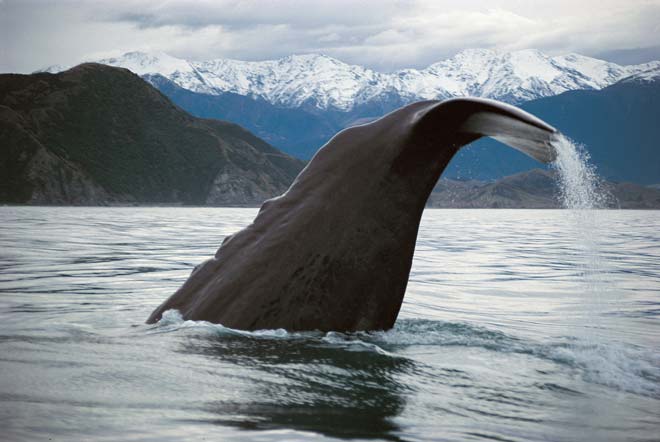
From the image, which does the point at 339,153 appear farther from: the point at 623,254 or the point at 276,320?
the point at 623,254

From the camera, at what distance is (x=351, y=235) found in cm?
426

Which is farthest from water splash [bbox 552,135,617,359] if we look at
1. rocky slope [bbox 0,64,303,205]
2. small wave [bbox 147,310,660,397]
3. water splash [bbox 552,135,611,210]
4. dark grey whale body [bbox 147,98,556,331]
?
rocky slope [bbox 0,64,303,205]

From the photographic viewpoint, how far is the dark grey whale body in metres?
4.25

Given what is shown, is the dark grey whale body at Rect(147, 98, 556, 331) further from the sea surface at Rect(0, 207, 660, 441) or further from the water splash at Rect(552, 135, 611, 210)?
the water splash at Rect(552, 135, 611, 210)

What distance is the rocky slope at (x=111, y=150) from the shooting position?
140 meters

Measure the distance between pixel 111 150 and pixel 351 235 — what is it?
552 feet

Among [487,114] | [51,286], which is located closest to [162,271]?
[51,286]

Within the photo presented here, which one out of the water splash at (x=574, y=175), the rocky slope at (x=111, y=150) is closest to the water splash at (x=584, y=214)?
the water splash at (x=574, y=175)

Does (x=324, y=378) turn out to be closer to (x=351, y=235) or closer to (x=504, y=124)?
(x=351, y=235)

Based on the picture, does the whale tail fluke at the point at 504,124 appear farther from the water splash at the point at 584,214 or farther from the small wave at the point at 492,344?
the small wave at the point at 492,344

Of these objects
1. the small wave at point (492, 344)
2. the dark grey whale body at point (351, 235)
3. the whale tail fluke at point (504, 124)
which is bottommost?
the small wave at point (492, 344)

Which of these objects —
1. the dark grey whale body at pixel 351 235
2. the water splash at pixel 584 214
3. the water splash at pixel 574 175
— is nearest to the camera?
the dark grey whale body at pixel 351 235

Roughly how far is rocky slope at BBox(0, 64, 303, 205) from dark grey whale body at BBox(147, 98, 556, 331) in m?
135

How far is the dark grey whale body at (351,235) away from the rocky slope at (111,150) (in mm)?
135031
